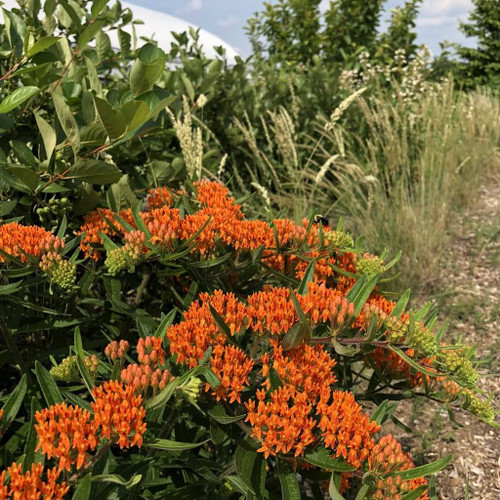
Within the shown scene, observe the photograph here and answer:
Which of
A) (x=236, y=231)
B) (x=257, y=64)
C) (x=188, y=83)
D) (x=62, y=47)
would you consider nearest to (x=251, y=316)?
(x=236, y=231)

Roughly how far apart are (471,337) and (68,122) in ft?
10.6

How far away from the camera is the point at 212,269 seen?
1.67 meters

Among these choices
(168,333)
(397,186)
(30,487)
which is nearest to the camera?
(30,487)

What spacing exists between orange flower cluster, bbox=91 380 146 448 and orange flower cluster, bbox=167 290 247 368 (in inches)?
8.4

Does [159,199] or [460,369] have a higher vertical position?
[159,199]

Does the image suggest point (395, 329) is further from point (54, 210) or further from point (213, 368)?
point (54, 210)

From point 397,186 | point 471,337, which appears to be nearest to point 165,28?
point 397,186

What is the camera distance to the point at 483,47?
1622 cm

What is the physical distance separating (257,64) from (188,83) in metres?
2.82

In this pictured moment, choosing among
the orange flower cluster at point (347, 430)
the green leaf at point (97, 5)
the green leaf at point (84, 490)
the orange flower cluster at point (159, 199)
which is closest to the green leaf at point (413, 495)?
the orange flower cluster at point (347, 430)

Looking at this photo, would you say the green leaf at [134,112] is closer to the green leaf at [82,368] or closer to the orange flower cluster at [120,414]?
the green leaf at [82,368]

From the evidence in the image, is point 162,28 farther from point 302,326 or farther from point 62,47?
point 302,326

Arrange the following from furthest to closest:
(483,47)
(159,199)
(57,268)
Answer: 1. (483,47)
2. (159,199)
3. (57,268)

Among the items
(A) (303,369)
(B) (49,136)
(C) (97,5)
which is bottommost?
(A) (303,369)
